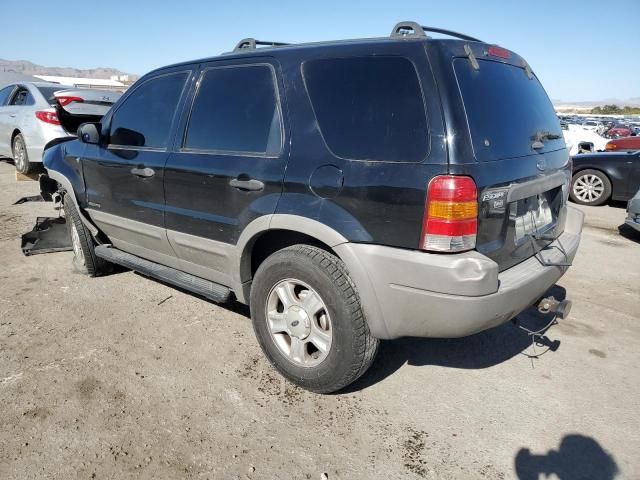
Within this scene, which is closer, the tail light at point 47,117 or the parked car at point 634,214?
the parked car at point 634,214

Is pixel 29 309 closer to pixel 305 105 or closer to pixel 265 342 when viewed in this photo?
pixel 265 342

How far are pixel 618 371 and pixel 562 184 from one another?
131cm

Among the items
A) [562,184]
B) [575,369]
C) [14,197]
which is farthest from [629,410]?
[14,197]

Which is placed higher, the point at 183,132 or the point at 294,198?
the point at 183,132

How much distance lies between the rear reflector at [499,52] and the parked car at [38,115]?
588cm

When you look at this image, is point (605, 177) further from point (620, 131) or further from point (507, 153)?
point (620, 131)

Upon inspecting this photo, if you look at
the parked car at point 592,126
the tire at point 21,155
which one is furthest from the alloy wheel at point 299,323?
the parked car at point 592,126

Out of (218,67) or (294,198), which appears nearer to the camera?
(294,198)

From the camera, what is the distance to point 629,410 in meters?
2.68

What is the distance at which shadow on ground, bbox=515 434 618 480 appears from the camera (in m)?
2.20

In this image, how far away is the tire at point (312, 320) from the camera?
247 centimetres

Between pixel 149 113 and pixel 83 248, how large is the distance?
1.58m

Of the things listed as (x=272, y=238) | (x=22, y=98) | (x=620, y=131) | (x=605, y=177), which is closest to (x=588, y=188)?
(x=605, y=177)

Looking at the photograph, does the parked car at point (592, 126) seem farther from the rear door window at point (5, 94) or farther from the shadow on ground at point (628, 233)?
the rear door window at point (5, 94)
